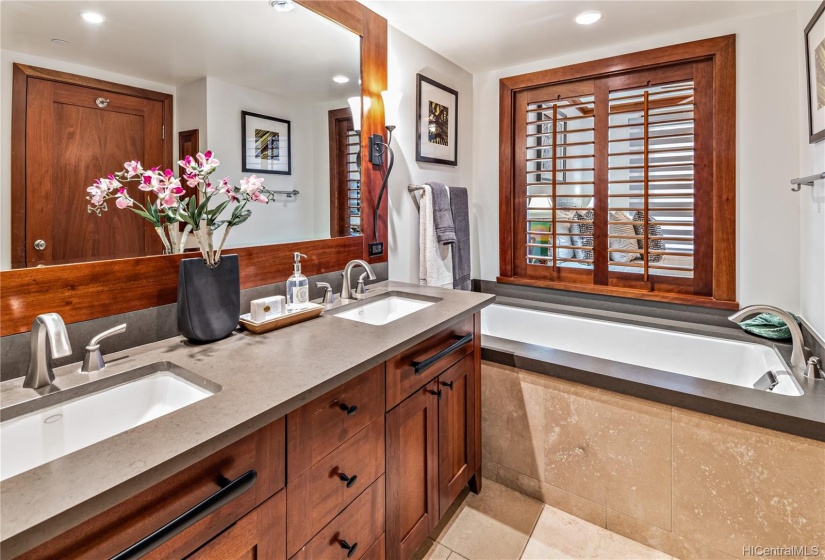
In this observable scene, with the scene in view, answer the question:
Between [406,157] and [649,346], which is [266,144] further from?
[649,346]

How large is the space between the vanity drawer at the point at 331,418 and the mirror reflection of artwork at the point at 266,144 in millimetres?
945

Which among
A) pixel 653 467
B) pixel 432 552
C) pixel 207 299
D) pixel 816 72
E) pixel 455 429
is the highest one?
pixel 816 72

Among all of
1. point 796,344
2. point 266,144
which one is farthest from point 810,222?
point 266,144

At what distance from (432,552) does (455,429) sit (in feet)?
1.58

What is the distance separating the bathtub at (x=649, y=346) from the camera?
2.14 meters

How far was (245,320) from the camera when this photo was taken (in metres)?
1.41

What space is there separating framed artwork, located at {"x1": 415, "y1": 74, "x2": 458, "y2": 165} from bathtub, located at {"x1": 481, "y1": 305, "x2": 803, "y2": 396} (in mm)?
1131

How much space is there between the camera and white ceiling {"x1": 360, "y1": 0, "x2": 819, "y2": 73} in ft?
6.93

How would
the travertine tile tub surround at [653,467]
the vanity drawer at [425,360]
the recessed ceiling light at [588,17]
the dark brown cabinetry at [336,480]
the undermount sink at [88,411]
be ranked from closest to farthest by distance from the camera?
the dark brown cabinetry at [336,480], the undermount sink at [88,411], the vanity drawer at [425,360], the travertine tile tub surround at [653,467], the recessed ceiling light at [588,17]

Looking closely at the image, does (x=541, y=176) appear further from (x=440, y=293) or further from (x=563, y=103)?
(x=440, y=293)

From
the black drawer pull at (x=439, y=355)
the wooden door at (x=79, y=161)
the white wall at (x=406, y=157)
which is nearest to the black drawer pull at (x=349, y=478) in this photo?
the black drawer pull at (x=439, y=355)

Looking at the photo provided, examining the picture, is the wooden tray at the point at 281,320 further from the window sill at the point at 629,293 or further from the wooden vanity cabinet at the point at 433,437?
the window sill at the point at 629,293

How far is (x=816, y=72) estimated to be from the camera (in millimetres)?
1821

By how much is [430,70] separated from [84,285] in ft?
7.39
